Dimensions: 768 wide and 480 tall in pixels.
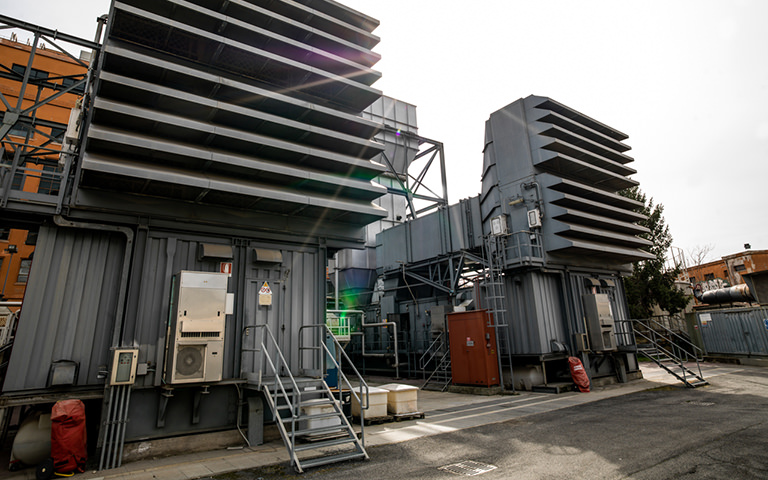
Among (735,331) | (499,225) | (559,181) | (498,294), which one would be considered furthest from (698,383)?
(735,331)

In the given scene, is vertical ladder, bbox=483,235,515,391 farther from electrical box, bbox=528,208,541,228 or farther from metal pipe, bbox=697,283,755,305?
metal pipe, bbox=697,283,755,305

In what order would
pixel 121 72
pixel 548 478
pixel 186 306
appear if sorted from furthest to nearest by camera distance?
pixel 121 72 → pixel 186 306 → pixel 548 478

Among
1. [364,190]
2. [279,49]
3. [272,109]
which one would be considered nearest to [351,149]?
[364,190]

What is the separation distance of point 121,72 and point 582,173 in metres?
17.5

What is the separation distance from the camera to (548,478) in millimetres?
5605

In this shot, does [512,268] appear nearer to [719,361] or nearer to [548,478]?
[548,478]

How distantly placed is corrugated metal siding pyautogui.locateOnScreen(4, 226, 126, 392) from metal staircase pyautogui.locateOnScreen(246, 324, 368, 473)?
2972mm

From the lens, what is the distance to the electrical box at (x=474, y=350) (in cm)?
1478

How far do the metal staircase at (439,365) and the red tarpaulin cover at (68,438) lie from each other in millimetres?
12236

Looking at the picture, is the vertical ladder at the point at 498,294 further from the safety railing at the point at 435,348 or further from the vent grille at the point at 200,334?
the vent grille at the point at 200,334

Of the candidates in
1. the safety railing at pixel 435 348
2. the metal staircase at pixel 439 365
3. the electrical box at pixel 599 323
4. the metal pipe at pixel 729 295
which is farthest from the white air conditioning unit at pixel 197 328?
the metal pipe at pixel 729 295

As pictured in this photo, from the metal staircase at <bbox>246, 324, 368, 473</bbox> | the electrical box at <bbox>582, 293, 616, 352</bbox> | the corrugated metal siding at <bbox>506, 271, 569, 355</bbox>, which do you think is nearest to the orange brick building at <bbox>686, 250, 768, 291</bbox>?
the electrical box at <bbox>582, 293, 616, 352</bbox>

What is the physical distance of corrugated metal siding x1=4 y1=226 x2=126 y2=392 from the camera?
7191mm

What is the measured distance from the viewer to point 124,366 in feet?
24.2
